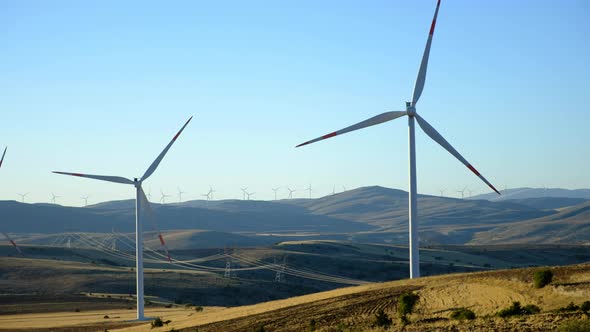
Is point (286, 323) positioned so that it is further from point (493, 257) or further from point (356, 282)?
point (493, 257)

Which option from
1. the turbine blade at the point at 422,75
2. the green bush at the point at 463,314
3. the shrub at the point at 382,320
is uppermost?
the turbine blade at the point at 422,75

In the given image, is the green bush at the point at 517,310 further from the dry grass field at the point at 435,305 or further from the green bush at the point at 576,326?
the green bush at the point at 576,326

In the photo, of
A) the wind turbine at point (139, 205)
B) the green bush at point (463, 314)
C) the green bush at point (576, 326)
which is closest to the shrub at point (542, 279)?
the green bush at point (463, 314)

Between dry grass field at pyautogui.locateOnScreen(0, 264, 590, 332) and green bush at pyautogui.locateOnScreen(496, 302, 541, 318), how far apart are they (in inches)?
13.0

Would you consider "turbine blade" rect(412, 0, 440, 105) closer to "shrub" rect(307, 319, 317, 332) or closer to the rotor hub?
the rotor hub

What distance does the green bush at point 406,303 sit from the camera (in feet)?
127

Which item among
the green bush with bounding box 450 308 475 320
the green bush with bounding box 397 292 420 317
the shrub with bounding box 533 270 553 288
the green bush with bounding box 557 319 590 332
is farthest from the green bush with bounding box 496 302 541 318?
the green bush with bounding box 397 292 420 317

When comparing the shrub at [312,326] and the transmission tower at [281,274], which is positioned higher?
the shrub at [312,326]

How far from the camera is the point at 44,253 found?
16262 centimetres

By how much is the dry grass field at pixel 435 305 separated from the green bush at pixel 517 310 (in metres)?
0.33

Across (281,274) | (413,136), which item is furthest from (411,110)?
(281,274)

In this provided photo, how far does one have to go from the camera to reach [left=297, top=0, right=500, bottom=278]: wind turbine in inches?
1916

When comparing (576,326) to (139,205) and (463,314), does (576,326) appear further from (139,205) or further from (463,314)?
(139,205)

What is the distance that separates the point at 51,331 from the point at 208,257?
110m
